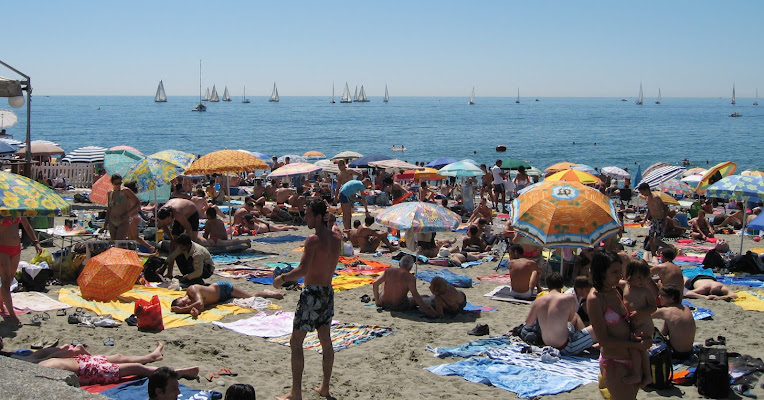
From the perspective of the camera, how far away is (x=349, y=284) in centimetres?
959

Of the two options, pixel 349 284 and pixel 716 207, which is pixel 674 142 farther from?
pixel 349 284

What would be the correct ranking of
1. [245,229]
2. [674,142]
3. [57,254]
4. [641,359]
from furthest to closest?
1. [674,142]
2. [245,229]
3. [57,254]
4. [641,359]

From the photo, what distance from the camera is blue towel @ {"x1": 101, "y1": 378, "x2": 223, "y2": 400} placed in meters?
5.32

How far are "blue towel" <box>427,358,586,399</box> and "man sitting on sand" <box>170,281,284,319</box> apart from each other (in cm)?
289

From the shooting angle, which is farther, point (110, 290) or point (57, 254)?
point (57, 254)

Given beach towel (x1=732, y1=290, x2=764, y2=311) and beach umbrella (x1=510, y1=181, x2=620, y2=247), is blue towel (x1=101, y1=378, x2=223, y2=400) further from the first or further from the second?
beach towel (x1=732, y1=290, x2=764, y2=311)

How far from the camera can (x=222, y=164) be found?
12.0m

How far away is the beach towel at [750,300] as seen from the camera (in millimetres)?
8680

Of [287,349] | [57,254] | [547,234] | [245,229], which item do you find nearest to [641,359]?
[287,349]

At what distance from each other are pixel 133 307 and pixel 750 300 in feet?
24.4

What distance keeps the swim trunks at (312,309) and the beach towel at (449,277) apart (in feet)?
15.4

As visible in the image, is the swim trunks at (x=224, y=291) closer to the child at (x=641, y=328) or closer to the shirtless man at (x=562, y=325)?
the shirtless man at (x=562, y=325)

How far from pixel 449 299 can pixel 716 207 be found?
1464cm

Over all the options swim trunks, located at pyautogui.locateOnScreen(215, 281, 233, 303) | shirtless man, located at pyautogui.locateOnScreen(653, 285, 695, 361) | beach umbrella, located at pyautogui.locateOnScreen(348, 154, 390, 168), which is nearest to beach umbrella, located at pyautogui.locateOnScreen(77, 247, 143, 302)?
swim trunks, located at pyautogui.locateOnScreen(215, 281, 233, 303)
